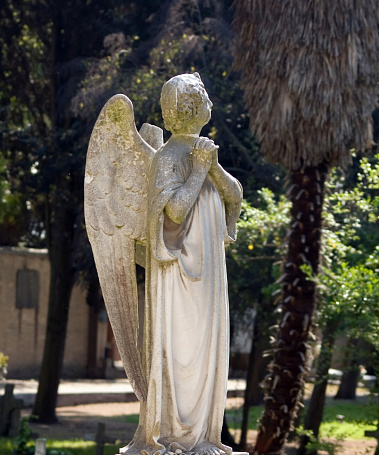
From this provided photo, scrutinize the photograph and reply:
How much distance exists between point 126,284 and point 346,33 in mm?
7163

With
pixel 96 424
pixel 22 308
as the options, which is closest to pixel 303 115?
pixel 96 424

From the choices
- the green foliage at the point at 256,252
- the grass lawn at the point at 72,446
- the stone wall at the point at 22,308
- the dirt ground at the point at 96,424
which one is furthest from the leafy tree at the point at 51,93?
the stone wall at the point at 22,308

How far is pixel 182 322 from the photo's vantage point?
594cm

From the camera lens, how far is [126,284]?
618cm

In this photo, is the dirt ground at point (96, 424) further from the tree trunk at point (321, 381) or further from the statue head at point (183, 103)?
the statue head at point (183, 103)

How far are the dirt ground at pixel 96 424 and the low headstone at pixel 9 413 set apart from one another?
49 centimetres

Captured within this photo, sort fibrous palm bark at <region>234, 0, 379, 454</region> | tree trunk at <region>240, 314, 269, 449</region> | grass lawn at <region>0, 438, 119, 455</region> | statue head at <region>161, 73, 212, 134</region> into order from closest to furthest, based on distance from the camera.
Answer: statue head at <region>161, 73, 212, 134</region> < fibrous palm bark at <region>234, 0, 379, 454</region> < grass lawn at <region>0, 438, 119, 455</region> < tree trunk at <region>240, 314, 269, 449</region>

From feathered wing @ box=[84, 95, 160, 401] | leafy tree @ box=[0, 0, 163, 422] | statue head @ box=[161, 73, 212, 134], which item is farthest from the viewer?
leafy tree @ box=[0, 0, 163, 422]

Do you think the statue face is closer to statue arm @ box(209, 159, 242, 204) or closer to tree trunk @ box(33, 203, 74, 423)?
statue arm @ box(209, 159, 242, 204)

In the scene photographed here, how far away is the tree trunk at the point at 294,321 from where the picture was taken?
12.6 meters

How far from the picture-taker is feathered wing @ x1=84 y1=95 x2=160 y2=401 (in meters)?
6.15

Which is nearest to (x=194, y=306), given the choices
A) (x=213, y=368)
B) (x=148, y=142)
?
(x=213, y=368)

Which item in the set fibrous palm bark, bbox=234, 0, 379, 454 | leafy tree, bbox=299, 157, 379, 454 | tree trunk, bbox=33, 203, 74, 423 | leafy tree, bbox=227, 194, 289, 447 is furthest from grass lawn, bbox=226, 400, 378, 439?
Answer: fibrous palm bark, bbox=234, 0, 379, 454

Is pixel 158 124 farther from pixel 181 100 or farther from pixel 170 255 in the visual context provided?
pixel 170 255
